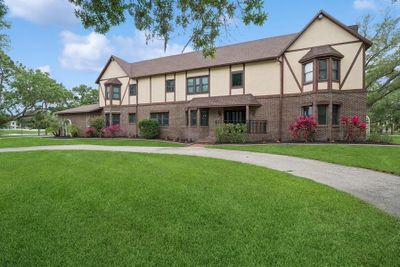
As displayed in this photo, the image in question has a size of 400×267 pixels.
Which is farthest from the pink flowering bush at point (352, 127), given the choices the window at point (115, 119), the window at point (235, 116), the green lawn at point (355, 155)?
the window at point (115, 119)

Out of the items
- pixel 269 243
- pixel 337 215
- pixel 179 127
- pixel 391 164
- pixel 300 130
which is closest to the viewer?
pixel 269 243

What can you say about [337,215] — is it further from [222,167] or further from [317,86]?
[317,86]

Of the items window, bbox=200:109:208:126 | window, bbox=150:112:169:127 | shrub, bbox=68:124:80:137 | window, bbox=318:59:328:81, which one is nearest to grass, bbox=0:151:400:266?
window, bbox=318:59:328:81

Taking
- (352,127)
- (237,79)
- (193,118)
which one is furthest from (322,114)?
(193,118)

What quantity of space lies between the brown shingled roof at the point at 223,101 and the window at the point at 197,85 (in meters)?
0.79

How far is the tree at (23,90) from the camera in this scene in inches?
1572

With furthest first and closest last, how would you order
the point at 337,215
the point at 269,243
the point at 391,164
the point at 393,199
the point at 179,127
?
the point at 179,127 < the point at 391,164 < the point at 393,199 < the point at 337,215 < the point at 269,243

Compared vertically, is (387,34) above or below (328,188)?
above

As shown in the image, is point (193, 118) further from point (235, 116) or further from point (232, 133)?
point (232, 133)

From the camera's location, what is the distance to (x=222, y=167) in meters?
9.16

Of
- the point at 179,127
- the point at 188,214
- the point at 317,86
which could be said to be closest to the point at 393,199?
the point at 188,214

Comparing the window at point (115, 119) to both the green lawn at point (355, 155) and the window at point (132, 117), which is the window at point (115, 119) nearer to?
the window at point (132, 117)

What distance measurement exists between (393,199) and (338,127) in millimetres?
12582

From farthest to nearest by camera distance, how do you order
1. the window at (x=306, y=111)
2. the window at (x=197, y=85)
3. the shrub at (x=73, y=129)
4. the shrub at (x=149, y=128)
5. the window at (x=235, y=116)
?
the shrub at (x=73, y=129) → the shrub at (x=149, y=128) → the window at (x=197, y=85) → the window at (x=235, y=116) → the window at (x=306, y=111)
